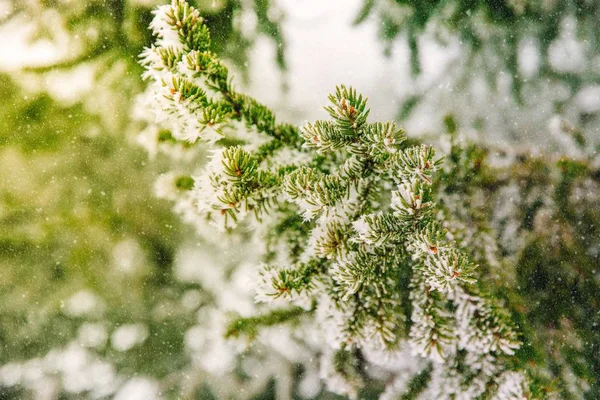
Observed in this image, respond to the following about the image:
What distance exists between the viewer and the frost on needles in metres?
0.41

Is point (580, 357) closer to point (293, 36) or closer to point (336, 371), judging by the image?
point (336, 371)

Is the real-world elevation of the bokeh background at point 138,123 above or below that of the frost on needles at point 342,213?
above

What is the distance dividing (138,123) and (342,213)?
478 mm

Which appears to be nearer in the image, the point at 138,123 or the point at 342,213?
the point at 342,213

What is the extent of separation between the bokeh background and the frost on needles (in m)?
0.24

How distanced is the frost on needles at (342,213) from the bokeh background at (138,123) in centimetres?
24

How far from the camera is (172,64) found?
0.45m

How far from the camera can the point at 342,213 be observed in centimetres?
47

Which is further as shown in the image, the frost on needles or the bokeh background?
the bokeh background

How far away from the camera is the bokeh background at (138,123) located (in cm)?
71

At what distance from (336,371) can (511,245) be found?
12.7 inches

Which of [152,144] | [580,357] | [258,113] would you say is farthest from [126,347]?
[580,357]

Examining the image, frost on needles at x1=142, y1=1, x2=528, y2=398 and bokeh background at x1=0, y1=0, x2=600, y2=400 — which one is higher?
bokeh background at x1=0, y1=0, x2=600, y2=400

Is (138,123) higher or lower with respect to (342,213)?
higher
